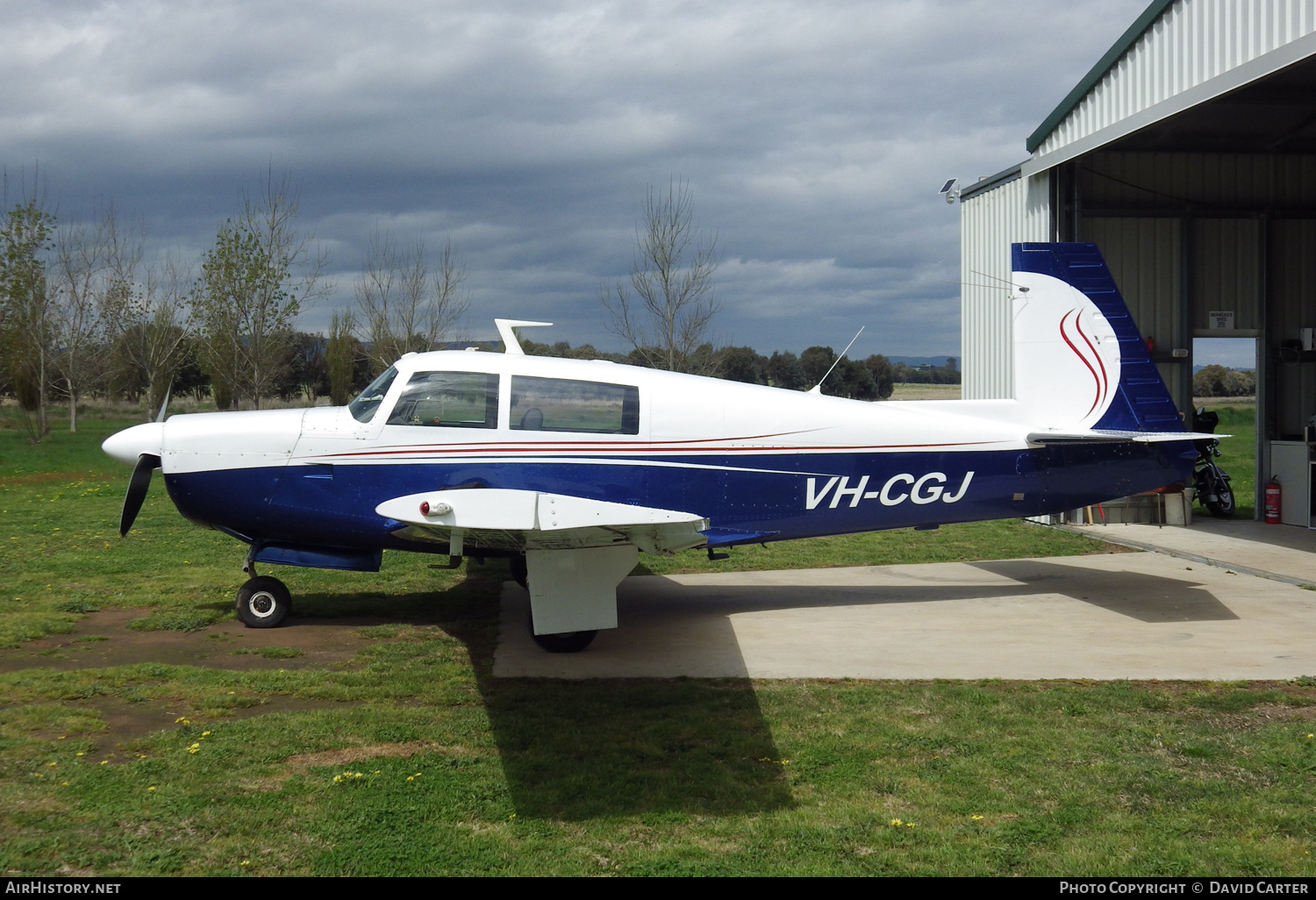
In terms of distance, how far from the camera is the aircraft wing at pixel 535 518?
5.35 m

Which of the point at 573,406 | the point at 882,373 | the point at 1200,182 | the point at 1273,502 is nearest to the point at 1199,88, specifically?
the point at 1200,182

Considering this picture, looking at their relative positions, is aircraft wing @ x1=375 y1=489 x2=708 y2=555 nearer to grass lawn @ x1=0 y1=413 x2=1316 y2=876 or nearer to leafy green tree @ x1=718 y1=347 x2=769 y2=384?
grass lawn @ x1=0 y1=413 x2=1316 y2=876

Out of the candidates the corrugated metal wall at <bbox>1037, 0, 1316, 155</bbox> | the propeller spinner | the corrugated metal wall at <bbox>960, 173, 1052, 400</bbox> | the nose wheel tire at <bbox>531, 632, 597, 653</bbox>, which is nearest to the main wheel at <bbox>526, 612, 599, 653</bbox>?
the nose wheel tire at <bbox>531, 632, 597, 653</bbox>

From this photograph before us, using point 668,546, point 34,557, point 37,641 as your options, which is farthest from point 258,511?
point 34,557

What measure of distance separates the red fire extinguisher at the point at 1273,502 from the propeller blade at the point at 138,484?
1479 centimetres

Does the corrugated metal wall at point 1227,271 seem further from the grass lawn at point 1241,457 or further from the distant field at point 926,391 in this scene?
the distant field at point 926,391

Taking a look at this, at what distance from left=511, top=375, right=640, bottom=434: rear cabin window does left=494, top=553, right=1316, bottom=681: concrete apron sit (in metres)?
1.86

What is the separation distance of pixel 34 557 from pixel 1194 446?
13151 mm

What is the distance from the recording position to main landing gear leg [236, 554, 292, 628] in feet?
27.2

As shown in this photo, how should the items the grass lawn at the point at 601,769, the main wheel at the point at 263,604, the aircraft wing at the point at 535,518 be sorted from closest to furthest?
the grass lawn at the point at 601,769
the aircraft wing at the point at 535,518
the main wheel at the point at 263,604

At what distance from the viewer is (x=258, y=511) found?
7715 millimetres

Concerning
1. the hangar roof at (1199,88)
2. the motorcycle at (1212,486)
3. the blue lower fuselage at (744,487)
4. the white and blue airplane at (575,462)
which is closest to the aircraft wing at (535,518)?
the white and blue airplane at (575,462)

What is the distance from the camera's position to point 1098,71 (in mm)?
12516

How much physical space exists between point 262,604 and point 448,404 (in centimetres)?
263
